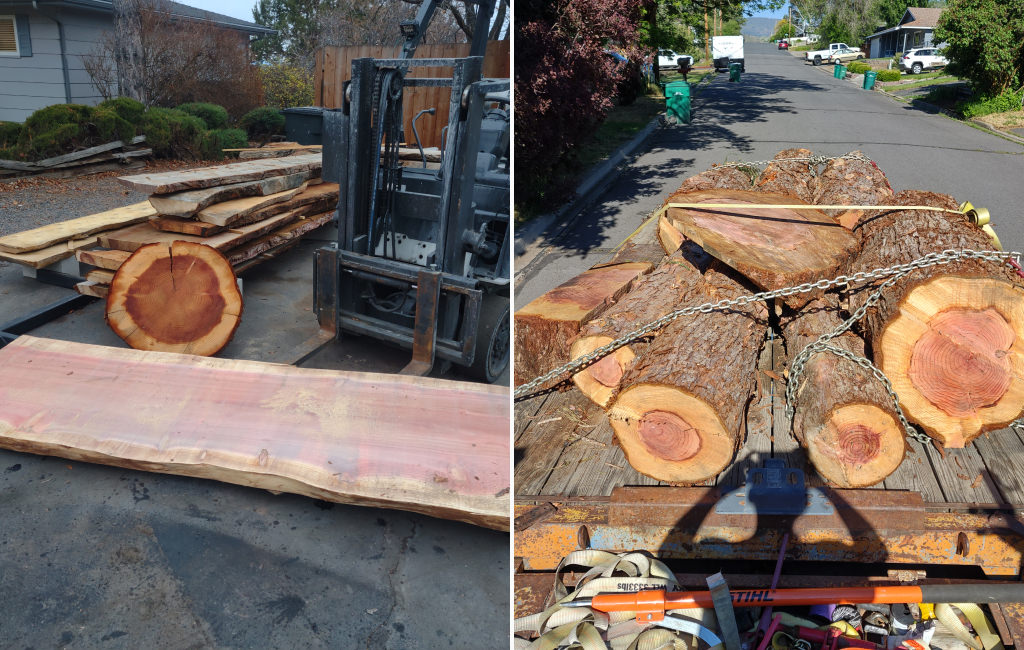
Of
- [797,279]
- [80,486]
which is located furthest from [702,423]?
[80,486]

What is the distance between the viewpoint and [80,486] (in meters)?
4.02

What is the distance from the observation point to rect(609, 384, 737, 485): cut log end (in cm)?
314

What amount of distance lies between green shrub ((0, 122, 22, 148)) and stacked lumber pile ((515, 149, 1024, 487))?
12219 millimetres

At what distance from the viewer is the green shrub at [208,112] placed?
626 inches

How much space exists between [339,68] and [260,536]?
1079 centimetres

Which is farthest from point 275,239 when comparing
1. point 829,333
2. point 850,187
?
point 829,333

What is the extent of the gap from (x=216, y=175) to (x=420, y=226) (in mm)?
2203

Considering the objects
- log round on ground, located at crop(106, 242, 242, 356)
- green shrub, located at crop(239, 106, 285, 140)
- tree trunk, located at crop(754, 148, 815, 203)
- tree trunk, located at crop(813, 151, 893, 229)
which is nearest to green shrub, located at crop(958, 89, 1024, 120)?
tree trunk, located at crop(754, 148, 815, 203)

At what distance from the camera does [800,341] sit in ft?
12.8

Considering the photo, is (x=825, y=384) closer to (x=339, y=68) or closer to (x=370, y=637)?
(x=370, y=637)

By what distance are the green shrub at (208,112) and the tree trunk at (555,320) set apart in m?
14.0

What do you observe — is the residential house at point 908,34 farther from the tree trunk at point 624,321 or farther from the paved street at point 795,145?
the tree trunk at point 624,321

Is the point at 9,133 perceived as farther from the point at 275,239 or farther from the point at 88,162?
the point at 275,239

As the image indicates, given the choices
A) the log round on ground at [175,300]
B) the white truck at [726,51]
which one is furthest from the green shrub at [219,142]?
the white truck at [726,51]
